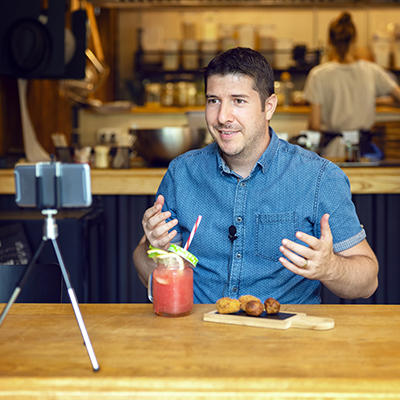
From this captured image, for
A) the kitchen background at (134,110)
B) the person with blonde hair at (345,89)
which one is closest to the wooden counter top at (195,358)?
the kitchen background at (134,110)

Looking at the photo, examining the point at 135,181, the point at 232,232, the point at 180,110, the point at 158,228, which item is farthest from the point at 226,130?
the point at 180,110

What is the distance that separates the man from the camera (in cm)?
142

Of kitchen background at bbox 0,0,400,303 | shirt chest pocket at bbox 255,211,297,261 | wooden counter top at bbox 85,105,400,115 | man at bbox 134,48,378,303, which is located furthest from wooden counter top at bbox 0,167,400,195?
wooden counter top at bbox 85,105,400,115

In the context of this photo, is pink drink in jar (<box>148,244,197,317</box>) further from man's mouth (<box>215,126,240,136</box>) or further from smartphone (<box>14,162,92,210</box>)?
man's mouth (<box>215,126,240,136</box>)

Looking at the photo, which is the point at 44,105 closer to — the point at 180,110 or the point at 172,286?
the point at 180,110

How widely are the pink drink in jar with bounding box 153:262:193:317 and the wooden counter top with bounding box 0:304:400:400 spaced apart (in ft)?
0.06

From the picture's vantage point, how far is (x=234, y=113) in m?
1.44

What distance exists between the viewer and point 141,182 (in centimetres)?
244

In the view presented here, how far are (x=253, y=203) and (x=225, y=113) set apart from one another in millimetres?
242

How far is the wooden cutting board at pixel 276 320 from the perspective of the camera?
3.34 feet

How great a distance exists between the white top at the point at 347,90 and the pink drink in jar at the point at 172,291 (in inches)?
109

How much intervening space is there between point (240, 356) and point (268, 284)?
0.59 m

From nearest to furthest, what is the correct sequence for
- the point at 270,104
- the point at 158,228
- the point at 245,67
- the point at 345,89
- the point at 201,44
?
the point at 158,228, the point at 245,67, the point at 270,104, the point at 345,89, the point at 201,44

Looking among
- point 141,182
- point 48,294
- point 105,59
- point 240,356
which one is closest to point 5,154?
point 141,182
